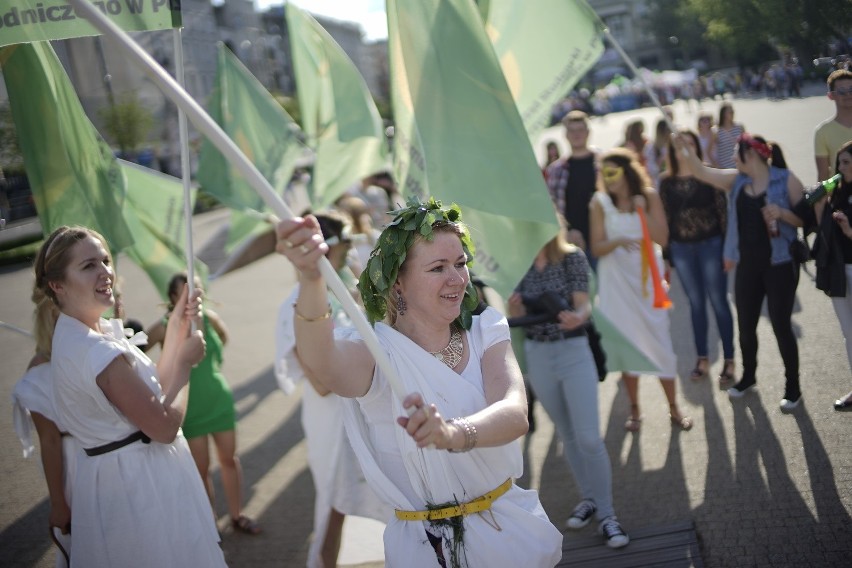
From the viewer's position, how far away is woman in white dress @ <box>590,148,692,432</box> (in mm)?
6512

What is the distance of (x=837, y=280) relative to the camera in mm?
5496

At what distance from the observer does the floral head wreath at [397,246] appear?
2.99m

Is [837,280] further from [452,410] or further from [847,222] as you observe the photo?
[452,410]

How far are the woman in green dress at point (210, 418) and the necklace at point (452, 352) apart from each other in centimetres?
284

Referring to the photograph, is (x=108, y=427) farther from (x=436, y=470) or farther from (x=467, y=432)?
(x=467, y=432)

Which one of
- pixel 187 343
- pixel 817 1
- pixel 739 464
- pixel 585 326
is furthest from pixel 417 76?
pixel 739 464

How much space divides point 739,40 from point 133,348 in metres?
5.30

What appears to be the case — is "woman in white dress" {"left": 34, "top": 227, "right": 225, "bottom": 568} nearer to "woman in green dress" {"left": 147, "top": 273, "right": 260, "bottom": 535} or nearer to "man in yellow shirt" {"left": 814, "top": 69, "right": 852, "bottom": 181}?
"woman in green dress" {"left": 147, "top": 273, "right": 260, "bottom": 535}

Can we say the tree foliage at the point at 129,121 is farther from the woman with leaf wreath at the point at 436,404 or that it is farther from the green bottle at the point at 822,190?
the woman with leaf wreath at the point at 436,404

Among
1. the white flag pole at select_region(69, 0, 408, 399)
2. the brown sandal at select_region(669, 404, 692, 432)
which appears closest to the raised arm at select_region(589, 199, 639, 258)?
the brown sandal at select_region(669, 404, 692, 432)

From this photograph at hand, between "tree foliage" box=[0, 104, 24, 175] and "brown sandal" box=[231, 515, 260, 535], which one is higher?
"tree foliage" box=[0, 104, 24, 175]

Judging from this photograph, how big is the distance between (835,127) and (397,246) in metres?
4.13

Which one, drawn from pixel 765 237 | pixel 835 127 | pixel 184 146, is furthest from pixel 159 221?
pixel 835 127

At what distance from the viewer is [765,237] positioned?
627cm
